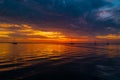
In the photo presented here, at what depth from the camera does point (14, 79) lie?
18875 mm

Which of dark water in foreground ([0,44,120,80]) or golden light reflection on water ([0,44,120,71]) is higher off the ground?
golden light reflection on water ([0,44,120,71])

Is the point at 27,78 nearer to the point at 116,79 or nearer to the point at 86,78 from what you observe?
the point at 86,78

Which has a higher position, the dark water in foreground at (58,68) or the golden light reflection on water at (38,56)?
the golden light reflection on water at (38,56)

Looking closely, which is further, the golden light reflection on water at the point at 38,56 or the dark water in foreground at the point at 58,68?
the golden light reflection on water at the point at 38,56

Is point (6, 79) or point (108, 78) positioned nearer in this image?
point (6, 79)

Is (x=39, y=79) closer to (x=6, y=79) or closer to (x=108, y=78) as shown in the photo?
(x=6, y=79)

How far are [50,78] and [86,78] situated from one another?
16.8 ft

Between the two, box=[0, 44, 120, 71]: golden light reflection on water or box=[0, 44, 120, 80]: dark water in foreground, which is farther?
box=[0, 44, 120, 71]: golden light reflection on water

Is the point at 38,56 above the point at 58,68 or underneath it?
above

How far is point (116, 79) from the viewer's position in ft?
66.1

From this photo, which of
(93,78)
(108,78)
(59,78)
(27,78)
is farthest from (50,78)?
(108,78)

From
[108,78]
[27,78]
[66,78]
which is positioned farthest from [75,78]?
[27,78]

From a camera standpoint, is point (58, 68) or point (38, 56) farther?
point (38, 56)

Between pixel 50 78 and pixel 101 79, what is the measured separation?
7.01m
